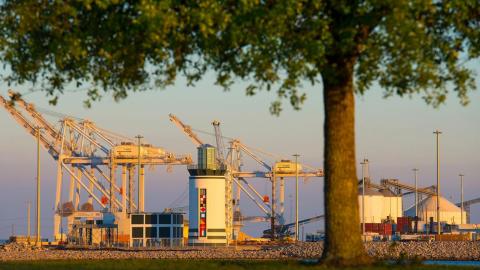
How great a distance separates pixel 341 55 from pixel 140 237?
78.4m

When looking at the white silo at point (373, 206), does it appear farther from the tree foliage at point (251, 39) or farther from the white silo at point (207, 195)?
the tree foliage at point (251, 39)

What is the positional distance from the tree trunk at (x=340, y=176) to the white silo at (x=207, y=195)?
64.5 meters

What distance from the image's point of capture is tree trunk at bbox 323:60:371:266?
26.7 m

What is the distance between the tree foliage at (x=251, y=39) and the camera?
2353 centimetres

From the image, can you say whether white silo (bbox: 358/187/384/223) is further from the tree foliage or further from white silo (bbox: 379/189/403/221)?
the tree foliage

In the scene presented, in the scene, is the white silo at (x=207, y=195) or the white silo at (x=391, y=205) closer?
the white silo at (x=207, y=195)

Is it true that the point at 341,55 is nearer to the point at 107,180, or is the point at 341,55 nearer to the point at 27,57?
the point at 27,57

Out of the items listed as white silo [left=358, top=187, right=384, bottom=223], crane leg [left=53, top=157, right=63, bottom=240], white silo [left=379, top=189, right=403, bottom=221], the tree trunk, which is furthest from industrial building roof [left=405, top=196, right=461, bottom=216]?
the tree trunk

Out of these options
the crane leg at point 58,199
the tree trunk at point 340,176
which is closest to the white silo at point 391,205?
the crane leg at point 58,199

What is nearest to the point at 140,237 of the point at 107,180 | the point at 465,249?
the point at 465,249

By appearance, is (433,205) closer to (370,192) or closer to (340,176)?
(370,192)

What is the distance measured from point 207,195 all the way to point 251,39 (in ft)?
223

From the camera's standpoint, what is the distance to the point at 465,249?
77.6 meters

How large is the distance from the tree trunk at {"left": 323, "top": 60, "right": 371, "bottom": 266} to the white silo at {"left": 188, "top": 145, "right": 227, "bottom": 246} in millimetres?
64537
